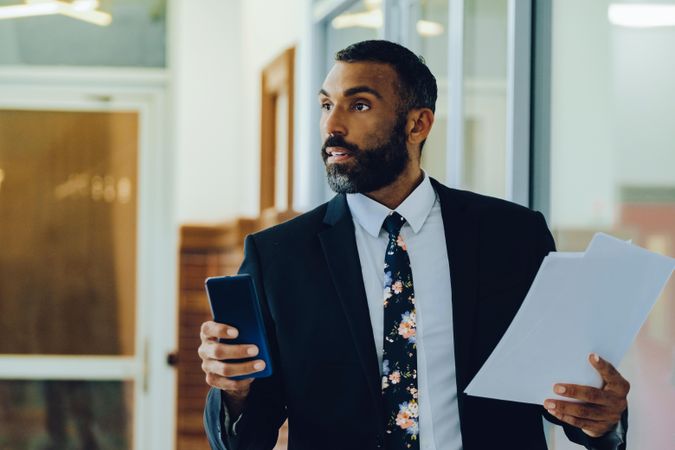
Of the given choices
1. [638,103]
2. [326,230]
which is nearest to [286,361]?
[326,230]

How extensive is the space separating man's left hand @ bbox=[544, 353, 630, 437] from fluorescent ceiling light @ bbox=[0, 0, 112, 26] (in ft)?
16.0

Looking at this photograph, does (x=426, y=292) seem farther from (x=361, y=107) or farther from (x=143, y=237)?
(x=143, y=237)

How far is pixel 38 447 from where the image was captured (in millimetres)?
6082

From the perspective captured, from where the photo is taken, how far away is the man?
5.78ft

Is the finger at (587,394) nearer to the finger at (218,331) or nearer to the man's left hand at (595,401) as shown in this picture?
the man's left hand at (595,401)

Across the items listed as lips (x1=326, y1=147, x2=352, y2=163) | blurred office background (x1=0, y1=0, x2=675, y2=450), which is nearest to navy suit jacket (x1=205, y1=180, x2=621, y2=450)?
lips (x1=326, y1=147, x2=352, y2=163)

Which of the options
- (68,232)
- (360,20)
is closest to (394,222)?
(360,20)

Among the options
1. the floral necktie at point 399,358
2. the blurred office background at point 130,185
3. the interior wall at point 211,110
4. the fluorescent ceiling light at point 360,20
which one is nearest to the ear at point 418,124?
the floral necktie at point 399,358

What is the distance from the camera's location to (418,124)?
2.04 metres

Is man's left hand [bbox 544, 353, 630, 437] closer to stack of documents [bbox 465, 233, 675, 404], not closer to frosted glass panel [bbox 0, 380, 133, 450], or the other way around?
stack of documents [bbox 465, 233, 675, 404]

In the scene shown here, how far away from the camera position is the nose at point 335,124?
188 centimetres

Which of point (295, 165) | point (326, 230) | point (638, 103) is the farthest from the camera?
point (295, 165)

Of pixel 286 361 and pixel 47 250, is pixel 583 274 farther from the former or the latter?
pixel 47 250

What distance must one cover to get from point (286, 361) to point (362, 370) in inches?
5.1
